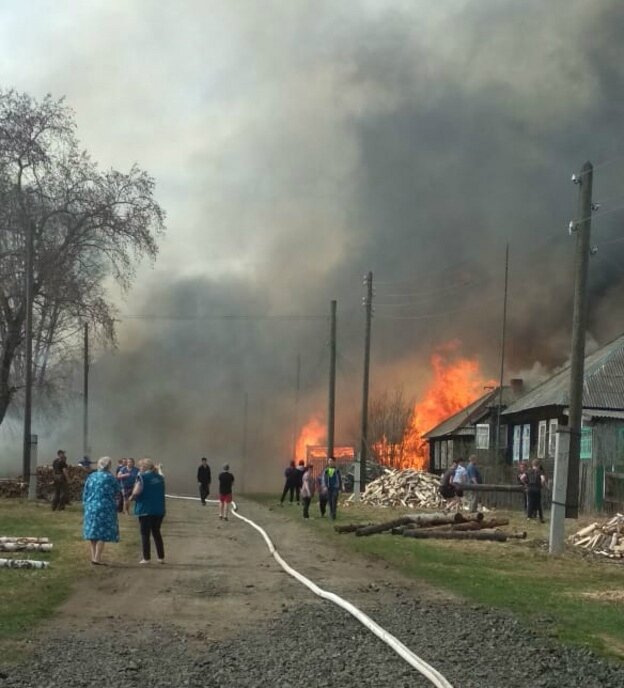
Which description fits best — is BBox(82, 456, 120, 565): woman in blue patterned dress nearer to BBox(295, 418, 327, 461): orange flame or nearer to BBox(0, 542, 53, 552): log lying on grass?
BBox(0, 542, 53, 552): log lying on grass

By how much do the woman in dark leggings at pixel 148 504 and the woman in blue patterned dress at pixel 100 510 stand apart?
1.45 feet

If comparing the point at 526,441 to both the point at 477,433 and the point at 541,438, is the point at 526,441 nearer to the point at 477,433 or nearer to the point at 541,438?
the point at 541,438

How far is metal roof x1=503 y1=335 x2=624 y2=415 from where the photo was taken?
3869cm

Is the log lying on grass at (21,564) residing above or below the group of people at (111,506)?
below

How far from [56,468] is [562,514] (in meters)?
14.7

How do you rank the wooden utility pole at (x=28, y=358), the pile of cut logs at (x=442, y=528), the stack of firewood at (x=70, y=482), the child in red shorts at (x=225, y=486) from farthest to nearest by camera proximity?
the stack of firewood at (x=70, y=482)
the wooden utility pole at (x=28, y=358)
the child in red shorts at (x=225, y=486)
the pile of cut logs at (x=442, y=528)

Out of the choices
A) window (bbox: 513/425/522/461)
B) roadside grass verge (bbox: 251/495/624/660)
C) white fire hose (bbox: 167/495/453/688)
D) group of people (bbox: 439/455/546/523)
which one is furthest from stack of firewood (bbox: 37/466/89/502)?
window (bbox: 513/425/522/461)

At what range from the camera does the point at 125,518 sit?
27.1 m

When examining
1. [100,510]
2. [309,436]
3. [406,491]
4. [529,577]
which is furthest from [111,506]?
[309,436]

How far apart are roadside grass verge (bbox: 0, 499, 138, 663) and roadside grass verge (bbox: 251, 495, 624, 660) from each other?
464 centimetres

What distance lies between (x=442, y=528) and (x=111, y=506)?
9.17 meters

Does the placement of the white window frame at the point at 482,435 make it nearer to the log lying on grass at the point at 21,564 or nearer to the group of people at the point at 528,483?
the group of people at the point at 528,483

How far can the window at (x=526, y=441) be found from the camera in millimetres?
47844

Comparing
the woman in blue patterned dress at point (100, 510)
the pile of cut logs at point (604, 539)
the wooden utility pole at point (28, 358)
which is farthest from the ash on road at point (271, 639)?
the wooden utility pole at point (28, 358)
